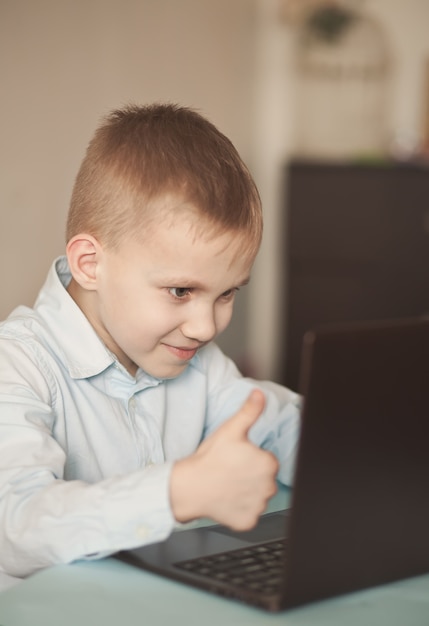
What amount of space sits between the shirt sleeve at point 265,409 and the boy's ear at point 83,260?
0.73 feet

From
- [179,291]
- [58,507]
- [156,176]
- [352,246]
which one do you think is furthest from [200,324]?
[352,246]

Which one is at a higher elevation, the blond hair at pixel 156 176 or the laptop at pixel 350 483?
the blond hair at pixel 156 176

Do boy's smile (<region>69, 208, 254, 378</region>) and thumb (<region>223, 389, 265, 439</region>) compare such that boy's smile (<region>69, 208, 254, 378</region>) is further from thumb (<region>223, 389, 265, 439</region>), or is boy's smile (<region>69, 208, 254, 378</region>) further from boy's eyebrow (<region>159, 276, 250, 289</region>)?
thumb (<region>223, 389, 265, 439</region>)

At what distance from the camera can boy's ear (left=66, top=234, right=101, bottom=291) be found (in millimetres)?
1088

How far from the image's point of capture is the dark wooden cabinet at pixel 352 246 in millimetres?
3516

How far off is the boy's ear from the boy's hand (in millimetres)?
383

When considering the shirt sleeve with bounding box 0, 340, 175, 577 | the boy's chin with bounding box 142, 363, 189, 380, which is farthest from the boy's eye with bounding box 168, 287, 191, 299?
the shirt sleeve with bounding box 0, 340, 175, 577

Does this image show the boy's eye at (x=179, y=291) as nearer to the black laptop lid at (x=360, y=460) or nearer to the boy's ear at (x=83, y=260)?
the boy's ear at (x=83, y=260)

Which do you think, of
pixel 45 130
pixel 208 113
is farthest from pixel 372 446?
pixel 208 113

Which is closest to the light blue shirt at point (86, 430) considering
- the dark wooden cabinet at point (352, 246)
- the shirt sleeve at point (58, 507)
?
the shirt sleeve at point (58, 507)

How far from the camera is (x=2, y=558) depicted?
0.85m

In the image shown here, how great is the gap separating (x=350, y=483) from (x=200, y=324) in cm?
37

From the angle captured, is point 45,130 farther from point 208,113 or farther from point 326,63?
point 326,63

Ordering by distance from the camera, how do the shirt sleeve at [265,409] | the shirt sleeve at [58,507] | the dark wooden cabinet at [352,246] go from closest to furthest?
the shirt sleeve at [58,507] → the shirt sleeve at [265,409] → the dark wooden cabinet at [352,246]
